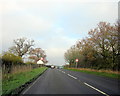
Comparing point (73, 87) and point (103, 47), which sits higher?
point (103, 47)

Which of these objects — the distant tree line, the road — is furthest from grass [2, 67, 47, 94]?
the distant tree line

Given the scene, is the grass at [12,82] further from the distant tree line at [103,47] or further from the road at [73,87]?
the distant tree line at [103,47]

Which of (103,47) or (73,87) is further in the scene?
(103,47)

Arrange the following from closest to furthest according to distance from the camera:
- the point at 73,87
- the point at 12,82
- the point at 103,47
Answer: the point at 73,87, the point at 12,82, the point at 103,47

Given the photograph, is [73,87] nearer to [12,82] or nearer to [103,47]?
[12,82]

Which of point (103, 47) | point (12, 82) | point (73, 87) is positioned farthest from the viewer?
point (103, 47)

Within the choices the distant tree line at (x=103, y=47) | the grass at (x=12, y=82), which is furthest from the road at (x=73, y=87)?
the distant tree line at (x=103, y=47)

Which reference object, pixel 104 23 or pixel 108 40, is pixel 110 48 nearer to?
pixel 108 40

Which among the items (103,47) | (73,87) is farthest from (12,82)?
(103,47)

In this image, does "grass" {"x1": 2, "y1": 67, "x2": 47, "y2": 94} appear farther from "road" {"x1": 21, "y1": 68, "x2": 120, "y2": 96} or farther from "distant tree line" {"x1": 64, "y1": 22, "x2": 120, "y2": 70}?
"distant tree line" {"x1": 64, "y1": 22, "x2": 120, "y2": 70}

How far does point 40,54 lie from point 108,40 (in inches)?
2797

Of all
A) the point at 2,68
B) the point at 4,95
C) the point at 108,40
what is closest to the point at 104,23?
the point at 108,40

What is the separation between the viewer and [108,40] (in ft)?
136

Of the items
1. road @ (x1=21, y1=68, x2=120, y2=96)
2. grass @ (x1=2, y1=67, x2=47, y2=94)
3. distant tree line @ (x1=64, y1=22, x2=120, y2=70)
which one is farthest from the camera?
distant tree line @ (x1=64, y1=22, x2=120, y2=70)
